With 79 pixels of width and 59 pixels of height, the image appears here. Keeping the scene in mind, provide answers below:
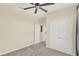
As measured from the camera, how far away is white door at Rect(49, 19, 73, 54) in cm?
279

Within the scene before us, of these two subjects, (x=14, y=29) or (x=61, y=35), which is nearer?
(x=61, y=35)

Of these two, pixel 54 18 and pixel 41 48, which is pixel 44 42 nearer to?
pixel 41 48

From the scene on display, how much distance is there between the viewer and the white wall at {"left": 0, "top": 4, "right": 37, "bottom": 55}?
270 cm

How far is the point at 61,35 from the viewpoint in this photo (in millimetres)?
2893

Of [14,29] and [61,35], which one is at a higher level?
[14,29]

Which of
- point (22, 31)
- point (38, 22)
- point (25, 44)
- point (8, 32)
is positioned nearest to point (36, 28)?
point (38, 22)

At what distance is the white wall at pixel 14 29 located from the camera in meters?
2.70

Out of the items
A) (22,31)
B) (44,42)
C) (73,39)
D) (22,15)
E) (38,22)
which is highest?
(22,15)

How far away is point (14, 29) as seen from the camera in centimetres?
302

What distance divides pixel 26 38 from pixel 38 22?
83 centimetres

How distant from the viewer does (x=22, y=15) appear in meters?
3.06

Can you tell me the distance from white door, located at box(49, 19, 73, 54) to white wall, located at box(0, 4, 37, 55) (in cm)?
77

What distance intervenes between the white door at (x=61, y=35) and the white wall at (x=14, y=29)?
77 centimetres

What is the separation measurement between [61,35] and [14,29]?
5.68ft
